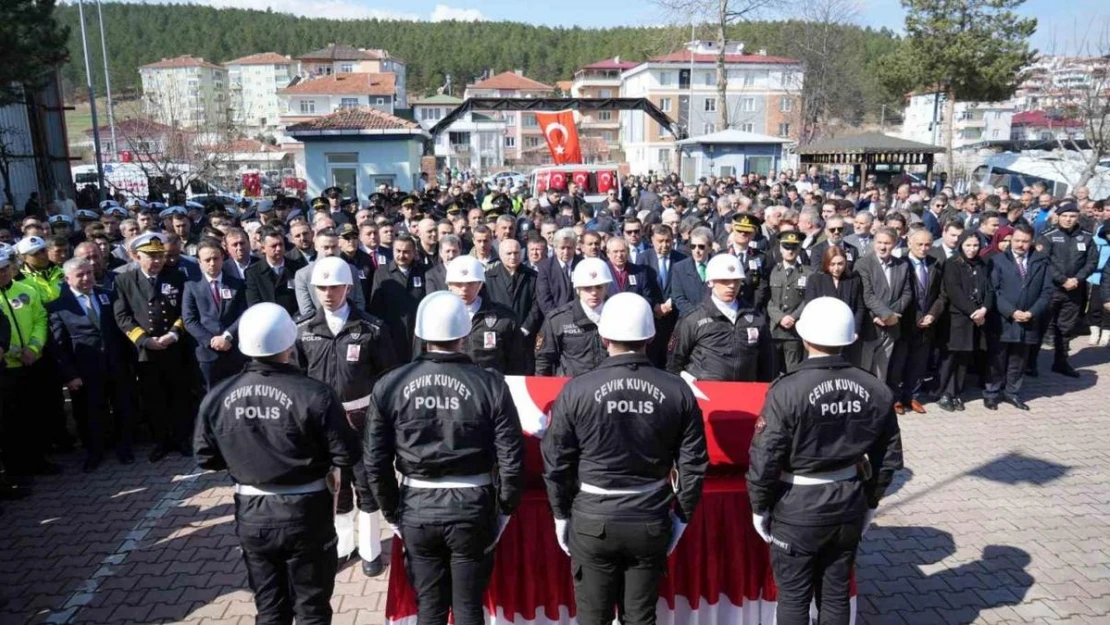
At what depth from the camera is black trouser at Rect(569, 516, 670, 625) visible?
329 cm

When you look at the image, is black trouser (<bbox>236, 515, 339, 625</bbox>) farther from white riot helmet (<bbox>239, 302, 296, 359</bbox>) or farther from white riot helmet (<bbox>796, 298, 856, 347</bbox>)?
white riot helmet (<bbox>796, 298, 856, 347</bbox>)

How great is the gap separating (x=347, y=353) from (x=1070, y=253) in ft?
29.1

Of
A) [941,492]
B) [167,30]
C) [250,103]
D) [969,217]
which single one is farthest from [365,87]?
[941,492]

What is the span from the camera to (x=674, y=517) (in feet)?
11.5

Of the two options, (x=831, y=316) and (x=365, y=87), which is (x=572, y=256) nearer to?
(x=831, y=316)

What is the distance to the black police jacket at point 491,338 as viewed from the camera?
5.34 meters

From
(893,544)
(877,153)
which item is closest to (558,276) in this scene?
(893,544)

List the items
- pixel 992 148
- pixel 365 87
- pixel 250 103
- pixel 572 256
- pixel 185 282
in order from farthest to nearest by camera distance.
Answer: pixel 250 103, pixel 365 87, pixel 992 148, pixel 572 256, pixel 185 282

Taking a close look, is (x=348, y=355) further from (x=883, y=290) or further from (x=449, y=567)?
(x=883, y=290)

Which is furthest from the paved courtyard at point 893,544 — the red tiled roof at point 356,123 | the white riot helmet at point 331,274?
the red tiled roof at point 356,123

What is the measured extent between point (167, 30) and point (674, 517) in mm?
130736

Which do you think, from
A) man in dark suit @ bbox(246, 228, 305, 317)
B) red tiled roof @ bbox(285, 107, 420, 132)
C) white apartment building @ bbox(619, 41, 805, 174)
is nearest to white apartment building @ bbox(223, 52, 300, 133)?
white apartment building @ bbox(619, 41, 805, 174)

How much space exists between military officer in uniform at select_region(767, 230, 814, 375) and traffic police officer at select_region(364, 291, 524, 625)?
171 inches

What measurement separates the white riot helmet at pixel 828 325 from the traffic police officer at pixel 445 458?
146 centimetres
